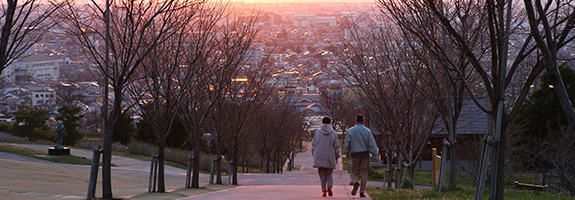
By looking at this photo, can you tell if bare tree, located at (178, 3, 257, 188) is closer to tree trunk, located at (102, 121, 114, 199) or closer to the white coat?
tree trunk, located at (102, 121, 114, 199)

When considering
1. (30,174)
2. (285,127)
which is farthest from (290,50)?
(30,174)

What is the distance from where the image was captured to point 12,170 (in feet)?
49.4

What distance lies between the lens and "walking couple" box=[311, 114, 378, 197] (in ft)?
33.8

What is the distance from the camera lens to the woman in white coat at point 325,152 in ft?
33.9

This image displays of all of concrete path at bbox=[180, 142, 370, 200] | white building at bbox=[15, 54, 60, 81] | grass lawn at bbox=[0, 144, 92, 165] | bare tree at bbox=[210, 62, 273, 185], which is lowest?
concrete path at bbox=[180, 142, 370, 200]

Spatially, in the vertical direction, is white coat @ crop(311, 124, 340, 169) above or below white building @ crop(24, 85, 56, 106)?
below

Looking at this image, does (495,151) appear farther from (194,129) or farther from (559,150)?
(559,150)

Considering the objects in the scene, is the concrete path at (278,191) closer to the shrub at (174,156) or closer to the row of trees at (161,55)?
the row of trees at (161,55)

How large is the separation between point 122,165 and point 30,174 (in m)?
10.7

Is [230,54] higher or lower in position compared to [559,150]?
higher

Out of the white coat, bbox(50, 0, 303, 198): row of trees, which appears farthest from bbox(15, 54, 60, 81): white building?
the white coat

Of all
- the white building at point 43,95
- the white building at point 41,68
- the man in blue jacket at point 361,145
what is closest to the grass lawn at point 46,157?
the man in blue jacket at point 361,145

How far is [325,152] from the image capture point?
10406 millimetres

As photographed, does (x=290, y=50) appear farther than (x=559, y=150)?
Yes
